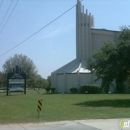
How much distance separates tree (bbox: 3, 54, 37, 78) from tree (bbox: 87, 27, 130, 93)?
7088 cm

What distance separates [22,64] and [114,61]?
74.2m

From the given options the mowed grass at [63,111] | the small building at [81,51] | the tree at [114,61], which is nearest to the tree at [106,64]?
the tree at [114,61]

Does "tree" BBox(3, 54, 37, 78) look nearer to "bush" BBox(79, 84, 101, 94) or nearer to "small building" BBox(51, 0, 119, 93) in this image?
"small building" BBox(51, 0, 119, 93)

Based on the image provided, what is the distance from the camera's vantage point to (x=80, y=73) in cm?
6138

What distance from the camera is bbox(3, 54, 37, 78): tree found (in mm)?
96188

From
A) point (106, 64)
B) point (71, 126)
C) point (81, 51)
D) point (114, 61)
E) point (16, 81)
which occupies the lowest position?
point (71, 126)

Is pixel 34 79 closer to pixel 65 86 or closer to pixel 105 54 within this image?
pixel 65 86

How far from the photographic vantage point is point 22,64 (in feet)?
322

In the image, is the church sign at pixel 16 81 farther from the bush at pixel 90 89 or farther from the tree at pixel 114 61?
the tree at pixel 114 61

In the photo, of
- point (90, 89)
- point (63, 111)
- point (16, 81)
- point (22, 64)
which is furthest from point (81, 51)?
point (63, 111)

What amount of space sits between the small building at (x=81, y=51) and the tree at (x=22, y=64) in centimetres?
3170

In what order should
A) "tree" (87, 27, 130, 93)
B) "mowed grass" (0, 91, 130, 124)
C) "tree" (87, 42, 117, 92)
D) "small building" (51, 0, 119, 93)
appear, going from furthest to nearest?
"small building" (51, 0, 119, 93)
"tree" (87, 42, 117, 92)
"tree" (87, 27, 130, 93)
"mowed grass" (0, 91, 130, 124)

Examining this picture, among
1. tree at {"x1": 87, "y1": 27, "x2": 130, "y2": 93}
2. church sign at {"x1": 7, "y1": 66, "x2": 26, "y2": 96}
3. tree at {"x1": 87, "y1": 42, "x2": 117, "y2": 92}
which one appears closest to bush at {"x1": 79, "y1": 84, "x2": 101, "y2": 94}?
church sign at {"x1": 7, "y1": 66, "x2": 26, "y2": 96}

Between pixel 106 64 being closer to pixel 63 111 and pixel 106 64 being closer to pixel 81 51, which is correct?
pixel 63 111
